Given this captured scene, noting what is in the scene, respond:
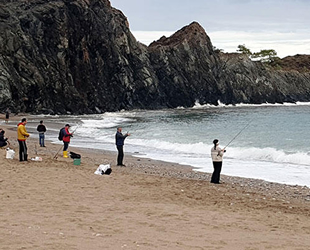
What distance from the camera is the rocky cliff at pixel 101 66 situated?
2330 inches

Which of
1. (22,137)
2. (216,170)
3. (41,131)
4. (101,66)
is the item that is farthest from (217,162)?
(101,66)

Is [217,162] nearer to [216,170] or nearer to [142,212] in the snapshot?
[216,170]

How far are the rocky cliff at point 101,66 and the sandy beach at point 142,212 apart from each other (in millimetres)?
44216

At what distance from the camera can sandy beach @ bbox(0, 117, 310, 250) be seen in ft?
21.9

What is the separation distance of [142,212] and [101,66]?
67309 millimetres

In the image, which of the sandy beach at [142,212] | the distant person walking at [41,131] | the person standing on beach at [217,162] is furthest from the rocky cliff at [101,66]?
the sandy beach at [142,212]

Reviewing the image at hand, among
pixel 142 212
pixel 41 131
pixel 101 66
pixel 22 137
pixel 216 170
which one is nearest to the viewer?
pixel 142 212

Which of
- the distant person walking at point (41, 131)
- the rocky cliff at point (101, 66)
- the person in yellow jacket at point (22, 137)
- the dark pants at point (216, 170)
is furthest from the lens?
the rocky cliff at point (101, 66)

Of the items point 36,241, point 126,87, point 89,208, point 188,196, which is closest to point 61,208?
point 89,208

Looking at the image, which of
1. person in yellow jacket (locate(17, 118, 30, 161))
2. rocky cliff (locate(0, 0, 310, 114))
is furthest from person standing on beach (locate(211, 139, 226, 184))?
rocky cliff (locate(0, 0, 310, 114))

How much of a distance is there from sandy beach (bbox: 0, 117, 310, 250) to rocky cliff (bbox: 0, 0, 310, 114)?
44.2 meters

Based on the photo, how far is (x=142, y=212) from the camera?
28.5ft

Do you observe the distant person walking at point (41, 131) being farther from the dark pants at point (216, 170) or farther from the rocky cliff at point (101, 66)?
the rocky cliff at point (101, 66)

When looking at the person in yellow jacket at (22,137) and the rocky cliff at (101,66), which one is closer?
the person in yellow jacket at (22,137)
